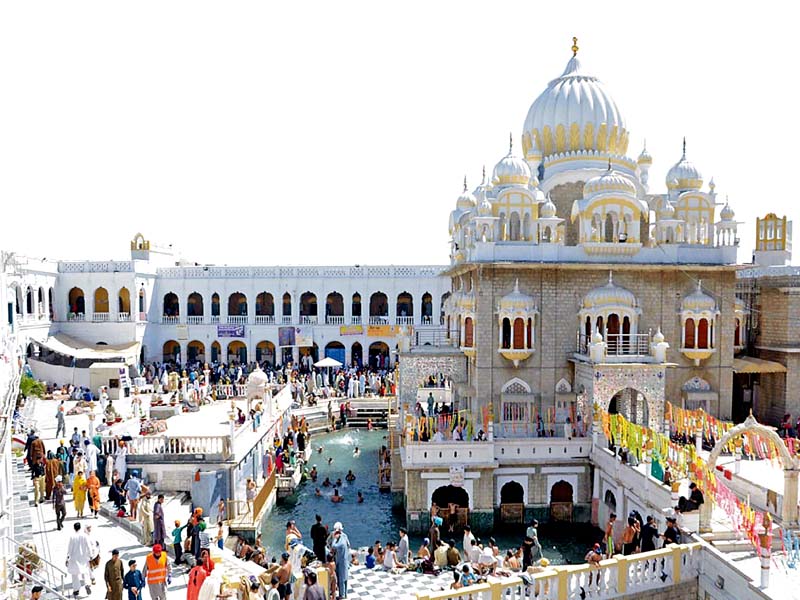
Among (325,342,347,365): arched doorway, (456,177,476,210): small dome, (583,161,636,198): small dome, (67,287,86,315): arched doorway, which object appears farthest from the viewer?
(325,342,347,365): arched doorway

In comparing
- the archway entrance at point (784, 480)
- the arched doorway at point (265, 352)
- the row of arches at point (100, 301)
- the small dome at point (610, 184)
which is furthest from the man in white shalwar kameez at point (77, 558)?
the arched doorway at point (265, 352)

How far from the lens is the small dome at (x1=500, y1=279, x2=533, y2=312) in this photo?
782 inches

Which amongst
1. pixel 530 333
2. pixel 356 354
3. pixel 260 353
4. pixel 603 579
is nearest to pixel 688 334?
pixel 530 333

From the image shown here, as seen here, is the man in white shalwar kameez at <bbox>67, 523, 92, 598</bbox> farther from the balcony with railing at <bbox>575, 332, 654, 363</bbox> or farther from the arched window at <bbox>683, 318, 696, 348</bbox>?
the arched window at <bbox>683, 318, 696, 348</bbox>

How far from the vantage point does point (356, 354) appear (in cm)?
4178

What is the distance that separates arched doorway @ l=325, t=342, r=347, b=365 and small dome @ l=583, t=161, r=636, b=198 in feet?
76.6

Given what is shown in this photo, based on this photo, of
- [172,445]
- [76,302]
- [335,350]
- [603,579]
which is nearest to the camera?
[603,579]

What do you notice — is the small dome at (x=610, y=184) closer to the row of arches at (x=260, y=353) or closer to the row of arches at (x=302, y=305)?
the row of arches at (x=302, y=305)

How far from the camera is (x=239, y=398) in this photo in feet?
96.3

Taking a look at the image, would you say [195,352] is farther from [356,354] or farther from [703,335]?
[703,335]

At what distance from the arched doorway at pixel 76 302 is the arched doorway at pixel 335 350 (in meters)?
14.6

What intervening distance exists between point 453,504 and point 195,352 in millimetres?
27644

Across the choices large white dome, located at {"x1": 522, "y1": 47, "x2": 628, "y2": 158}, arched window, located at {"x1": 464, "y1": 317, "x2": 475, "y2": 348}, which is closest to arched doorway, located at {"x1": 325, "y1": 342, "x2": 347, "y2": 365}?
arched window, located at {"x1": 464, "y1": 317, "x2": 475, "y2": 348}

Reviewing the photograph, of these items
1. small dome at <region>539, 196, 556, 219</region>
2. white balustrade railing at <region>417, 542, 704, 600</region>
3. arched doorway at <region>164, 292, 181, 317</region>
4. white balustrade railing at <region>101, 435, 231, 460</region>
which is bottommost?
white balustrade railing at <region>417, 542, 704, 600</region>
